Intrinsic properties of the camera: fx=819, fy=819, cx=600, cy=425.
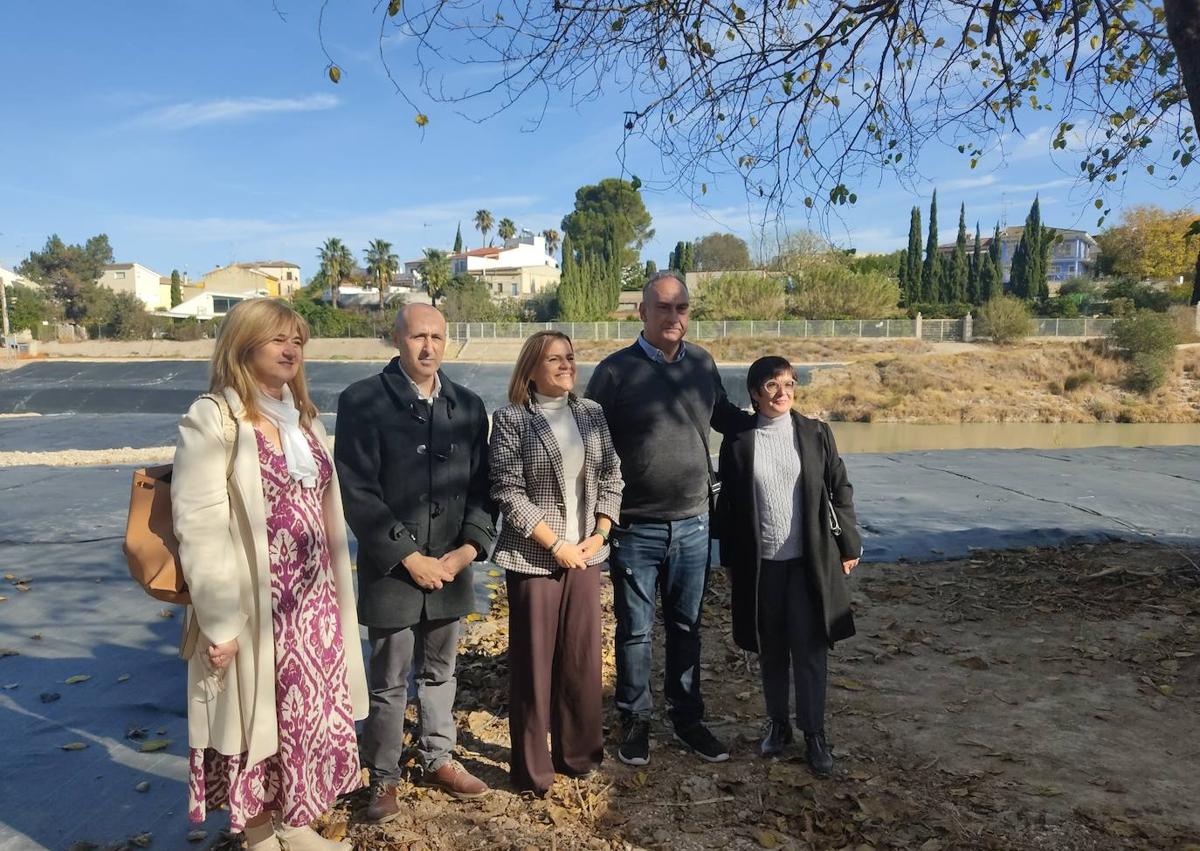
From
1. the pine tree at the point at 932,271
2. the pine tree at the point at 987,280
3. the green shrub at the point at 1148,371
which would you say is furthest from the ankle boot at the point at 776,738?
the pine tree at the point at 932,271

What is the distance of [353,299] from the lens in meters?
67.4

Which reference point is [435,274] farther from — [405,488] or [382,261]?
[405,488]

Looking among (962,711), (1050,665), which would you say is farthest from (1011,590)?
(962,711)

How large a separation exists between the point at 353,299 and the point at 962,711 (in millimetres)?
68326

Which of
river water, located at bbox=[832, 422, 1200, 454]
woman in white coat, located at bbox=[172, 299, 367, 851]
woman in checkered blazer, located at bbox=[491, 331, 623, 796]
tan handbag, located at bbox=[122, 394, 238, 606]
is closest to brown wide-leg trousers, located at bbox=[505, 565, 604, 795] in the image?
woman in checkered blazer, located at bbox=[491, 331, 623, 796]

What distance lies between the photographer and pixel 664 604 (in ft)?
11.4

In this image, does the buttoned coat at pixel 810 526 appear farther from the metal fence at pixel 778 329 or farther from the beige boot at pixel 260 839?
the metal fence at pixel 778 329

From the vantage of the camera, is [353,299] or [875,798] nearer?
[875,798]

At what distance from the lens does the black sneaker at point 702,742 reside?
3.28 m

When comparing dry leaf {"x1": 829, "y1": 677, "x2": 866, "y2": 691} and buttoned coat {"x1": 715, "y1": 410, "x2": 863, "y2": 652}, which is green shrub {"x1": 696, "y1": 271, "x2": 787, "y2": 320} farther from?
buttoned coat {"x1": 715, "y1": 410, "x2": 863, "y2": 652}

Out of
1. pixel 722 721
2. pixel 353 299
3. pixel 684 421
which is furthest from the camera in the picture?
pixel 353 299

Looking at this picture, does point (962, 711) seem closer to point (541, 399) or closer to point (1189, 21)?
point (541, 399)

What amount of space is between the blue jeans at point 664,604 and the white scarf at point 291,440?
131cm

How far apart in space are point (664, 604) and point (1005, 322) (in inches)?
1641
